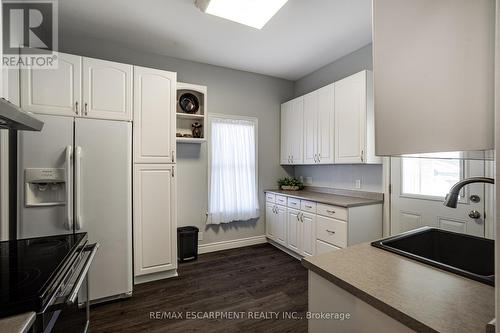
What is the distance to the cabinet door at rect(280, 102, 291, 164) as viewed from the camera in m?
3.87

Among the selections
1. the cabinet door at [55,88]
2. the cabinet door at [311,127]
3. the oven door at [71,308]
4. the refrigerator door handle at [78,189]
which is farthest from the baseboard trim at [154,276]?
the cabinet door at [311,127]

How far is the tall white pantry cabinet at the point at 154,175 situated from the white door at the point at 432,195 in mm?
2544

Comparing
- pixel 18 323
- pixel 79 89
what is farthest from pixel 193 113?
pixel 18 323

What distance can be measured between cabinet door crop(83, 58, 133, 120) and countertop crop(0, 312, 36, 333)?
6.48 feet

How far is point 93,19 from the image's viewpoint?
241 cm

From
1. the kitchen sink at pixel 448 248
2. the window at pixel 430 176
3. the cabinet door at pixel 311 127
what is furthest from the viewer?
the cabinet door at pixel 311 127

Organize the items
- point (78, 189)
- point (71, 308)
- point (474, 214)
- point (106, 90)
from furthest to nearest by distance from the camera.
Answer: point (106, 90) < point (78, 189) < point (474, 214) < point (71, 308)

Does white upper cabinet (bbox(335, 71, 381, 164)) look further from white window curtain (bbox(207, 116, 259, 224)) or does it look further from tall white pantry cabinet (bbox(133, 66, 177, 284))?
tall white pantry cabinet (bbox(133, 66, 177, 284))

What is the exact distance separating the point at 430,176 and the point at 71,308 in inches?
117

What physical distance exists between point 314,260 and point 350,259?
16cm

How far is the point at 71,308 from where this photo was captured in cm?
117

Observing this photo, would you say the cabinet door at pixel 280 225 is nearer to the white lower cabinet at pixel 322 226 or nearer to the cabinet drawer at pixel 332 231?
the white lower cabinet at pixel 322 226

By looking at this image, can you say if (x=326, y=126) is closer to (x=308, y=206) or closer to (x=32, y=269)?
(x=308, y=206)

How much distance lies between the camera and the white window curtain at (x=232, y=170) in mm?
3494
